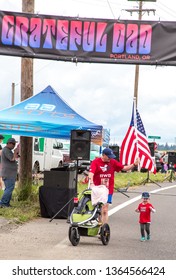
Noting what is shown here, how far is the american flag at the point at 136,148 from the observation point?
12.9m

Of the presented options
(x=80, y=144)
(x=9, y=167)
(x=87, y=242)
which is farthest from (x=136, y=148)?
(x=9, y=167)

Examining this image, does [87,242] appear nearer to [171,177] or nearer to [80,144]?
[80,144]

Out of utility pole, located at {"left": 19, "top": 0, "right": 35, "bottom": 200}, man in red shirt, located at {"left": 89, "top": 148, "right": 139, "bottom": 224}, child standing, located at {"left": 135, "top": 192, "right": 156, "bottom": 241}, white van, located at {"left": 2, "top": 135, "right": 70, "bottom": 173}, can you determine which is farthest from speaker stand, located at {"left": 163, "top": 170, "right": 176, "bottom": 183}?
man in red shirt, located at {"left": 89, "top": 148, "right": 139, "bottom": 224}

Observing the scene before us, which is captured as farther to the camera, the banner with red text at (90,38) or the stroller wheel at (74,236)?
the banner with red text at (90,38)

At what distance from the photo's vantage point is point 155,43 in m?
12.9

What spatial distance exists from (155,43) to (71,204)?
13.6ft

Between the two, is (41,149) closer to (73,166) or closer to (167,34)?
(73,166)

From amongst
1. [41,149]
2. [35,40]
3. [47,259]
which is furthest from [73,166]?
[41,149]

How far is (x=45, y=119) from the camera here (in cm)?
A: 1512

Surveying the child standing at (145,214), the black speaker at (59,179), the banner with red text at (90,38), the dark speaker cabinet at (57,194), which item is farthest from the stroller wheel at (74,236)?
the banner with red text at (90,38)

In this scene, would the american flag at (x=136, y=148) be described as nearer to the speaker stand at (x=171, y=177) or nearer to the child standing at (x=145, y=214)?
the child standing at (x=145, y=214)

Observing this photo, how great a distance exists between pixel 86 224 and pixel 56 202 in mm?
3569

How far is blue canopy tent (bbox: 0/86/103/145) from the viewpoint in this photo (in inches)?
583

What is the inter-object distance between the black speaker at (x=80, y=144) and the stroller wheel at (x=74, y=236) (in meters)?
3.52
